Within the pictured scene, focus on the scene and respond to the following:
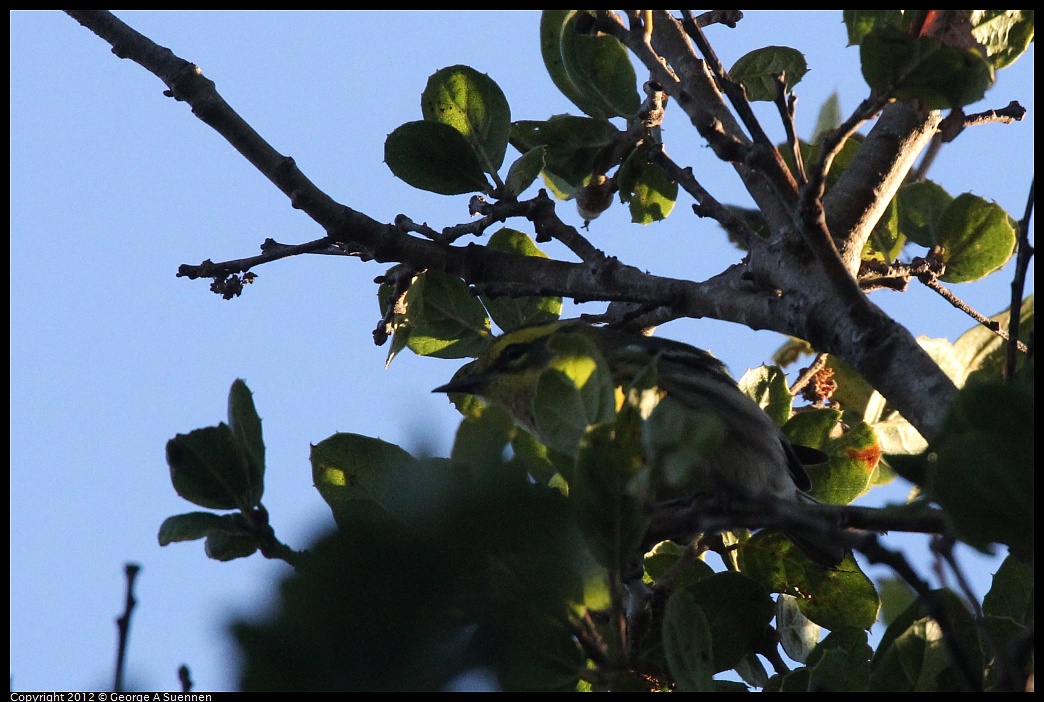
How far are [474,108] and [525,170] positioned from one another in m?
0.24

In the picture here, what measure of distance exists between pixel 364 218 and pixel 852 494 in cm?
159

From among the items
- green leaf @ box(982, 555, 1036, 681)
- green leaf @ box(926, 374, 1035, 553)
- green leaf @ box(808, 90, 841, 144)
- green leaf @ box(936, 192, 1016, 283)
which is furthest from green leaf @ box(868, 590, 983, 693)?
green leaf @ box(808, 90, 841, 144)

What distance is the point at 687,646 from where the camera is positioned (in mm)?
1482

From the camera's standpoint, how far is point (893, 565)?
114 centimetres

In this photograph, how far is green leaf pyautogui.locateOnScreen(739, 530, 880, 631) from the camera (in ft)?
7.81

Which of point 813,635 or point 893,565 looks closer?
point 893,565

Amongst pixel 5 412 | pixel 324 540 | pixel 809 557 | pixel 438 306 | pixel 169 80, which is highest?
pixel 169 80

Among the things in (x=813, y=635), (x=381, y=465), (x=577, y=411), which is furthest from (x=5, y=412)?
(x=813, y=635)

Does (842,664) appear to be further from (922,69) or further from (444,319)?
(444,319)

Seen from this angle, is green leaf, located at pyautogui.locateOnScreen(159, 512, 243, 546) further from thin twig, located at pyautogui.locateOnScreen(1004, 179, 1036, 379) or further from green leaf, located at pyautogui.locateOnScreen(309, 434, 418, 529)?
thin twig, located at pyautogui.locateOnScreen(1004, 179, 1036, 379)

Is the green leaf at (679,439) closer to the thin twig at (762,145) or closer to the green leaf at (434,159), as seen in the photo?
the thin twig at (762,145)

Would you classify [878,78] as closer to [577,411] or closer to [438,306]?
[577,411]

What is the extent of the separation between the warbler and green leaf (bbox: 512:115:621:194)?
18.5 inches

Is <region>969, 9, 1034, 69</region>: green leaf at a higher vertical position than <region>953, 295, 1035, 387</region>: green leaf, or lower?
higher
